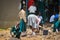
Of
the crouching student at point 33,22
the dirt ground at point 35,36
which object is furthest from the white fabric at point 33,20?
the dirt ground at point 35,36

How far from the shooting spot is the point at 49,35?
436 cm

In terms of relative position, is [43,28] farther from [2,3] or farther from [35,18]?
[2,3]

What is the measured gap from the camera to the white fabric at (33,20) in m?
4.32

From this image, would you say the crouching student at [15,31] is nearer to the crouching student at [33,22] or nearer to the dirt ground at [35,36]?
the dirt ground at [35,36]

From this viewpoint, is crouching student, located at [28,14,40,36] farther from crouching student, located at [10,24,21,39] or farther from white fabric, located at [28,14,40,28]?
crouching student, located at [10,24,21,39]

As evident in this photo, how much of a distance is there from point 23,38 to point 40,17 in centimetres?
40

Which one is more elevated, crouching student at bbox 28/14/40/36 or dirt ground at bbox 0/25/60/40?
crouching student at bbox 28/14/40/36

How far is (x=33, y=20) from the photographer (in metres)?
4.35

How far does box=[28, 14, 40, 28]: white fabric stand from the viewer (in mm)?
4324

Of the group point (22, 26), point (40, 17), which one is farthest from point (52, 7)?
point (22, 26)

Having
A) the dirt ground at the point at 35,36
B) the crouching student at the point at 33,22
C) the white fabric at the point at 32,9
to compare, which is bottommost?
the dirt ground at the point at 35,36

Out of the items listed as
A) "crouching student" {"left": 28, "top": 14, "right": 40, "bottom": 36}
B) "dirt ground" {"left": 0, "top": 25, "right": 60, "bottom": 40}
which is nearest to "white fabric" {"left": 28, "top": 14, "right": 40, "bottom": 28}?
"crouching student" {"left": 28, "top": 14, "right": 40, "bottom": 36}

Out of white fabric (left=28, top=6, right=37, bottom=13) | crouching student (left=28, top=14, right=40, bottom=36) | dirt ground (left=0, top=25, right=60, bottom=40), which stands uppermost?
white fabric (left=28, top=6, right=37, bottom=13)

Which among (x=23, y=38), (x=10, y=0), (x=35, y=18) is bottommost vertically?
(x=23, y=38)
